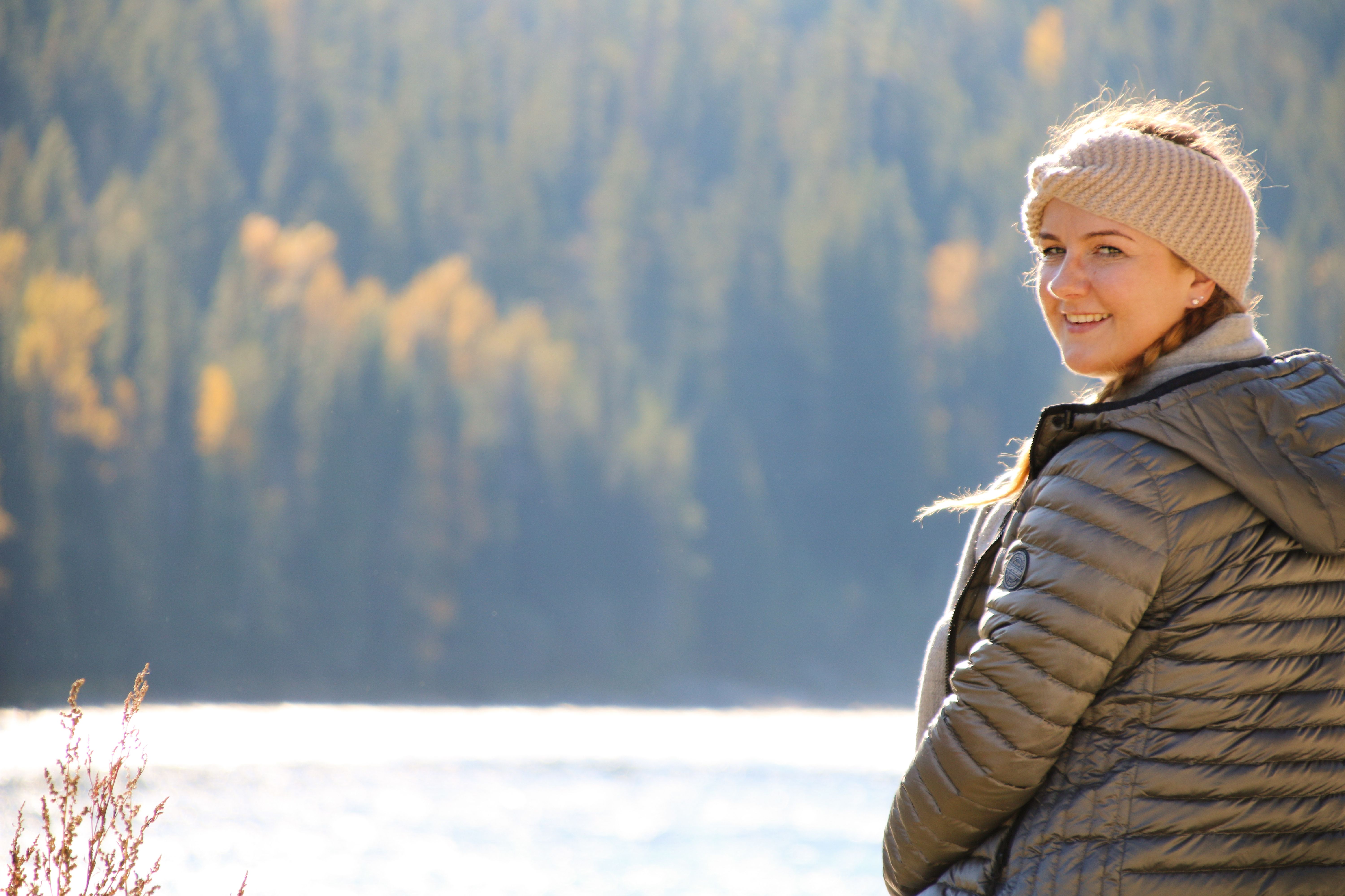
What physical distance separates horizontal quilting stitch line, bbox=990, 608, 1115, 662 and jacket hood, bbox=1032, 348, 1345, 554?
0.38 feet

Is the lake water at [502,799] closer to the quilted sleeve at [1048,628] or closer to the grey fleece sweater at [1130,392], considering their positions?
the grey fleece sweater at [1130,392]

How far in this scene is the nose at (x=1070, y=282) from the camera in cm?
94

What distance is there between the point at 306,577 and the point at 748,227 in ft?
23.0

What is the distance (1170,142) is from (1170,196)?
6 cm

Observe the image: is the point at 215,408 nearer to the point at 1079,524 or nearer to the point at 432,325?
the point at 432,325

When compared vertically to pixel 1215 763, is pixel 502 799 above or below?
above

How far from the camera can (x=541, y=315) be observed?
16422mm

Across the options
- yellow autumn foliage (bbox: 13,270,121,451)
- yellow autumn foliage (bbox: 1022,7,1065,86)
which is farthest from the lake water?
yellow autumn foliage (bbox: 1022,7,1065,86)

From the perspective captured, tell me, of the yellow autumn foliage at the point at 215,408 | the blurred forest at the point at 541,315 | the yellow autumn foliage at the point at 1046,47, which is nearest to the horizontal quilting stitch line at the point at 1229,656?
the blurred forest at the point at 541,315

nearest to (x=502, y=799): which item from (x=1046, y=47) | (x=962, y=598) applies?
(x=962, y=598)

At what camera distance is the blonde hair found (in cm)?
93

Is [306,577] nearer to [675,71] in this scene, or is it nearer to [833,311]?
[833,311]

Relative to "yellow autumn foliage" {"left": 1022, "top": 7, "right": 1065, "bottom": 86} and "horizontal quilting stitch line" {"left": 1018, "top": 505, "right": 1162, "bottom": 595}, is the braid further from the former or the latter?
"yellow autumn foliage" {"left": 1022, "top": 7, "right": 1065, "bottom": 86}

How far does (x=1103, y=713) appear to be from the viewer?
0.81 m
